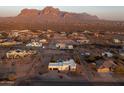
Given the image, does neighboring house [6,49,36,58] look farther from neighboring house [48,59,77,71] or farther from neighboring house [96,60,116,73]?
neighboring house [96,60,116,73]

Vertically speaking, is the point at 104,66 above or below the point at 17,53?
below

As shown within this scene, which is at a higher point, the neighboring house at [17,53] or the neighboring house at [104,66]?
the neighboring house at [17,53]

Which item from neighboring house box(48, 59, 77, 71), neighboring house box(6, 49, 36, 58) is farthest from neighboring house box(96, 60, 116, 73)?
neighboring house box(6, 49, 36, 58)

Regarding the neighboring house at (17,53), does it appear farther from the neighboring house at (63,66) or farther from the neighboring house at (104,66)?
the neighboring house at (104,66)

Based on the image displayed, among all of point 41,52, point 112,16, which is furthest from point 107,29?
point 41,52

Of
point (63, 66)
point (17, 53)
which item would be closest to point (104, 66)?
point (63, 66)

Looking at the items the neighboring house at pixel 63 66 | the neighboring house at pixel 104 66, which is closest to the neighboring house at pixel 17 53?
the neighboring house at pixel 63 66

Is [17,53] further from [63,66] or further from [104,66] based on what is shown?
[104,66]

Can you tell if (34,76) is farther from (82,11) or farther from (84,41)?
(82,11)

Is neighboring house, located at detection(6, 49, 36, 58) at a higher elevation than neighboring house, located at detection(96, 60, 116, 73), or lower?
higher

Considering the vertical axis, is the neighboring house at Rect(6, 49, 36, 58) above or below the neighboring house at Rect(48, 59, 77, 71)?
above

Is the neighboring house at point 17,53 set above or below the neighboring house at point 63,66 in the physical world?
above
